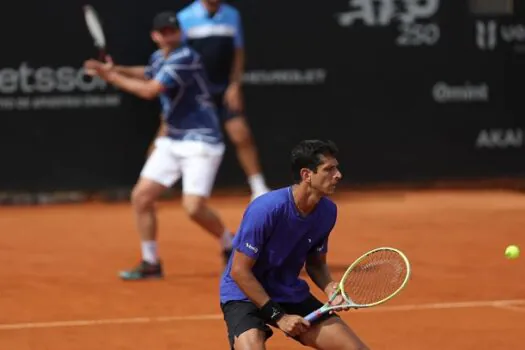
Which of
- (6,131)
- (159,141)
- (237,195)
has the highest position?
(159,141)

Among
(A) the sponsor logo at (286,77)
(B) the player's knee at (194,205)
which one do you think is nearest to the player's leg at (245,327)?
(B) the player's knee at (194,205)

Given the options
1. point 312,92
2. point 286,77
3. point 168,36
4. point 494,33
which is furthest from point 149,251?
point 494,33

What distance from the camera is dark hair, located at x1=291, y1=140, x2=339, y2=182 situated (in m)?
6.14

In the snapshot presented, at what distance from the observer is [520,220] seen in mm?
13766

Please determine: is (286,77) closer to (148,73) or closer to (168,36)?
(148,73)

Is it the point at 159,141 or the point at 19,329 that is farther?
the point at 159,141

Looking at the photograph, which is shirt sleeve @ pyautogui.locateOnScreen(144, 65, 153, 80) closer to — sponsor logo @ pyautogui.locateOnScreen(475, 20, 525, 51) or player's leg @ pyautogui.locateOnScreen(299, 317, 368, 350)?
player's leg @ pyautogui.locateOnScreen(299, 317, 368, 350)

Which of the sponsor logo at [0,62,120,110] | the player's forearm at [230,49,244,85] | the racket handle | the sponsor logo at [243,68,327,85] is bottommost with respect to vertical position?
the sponsor logo at [243,68,327,85]

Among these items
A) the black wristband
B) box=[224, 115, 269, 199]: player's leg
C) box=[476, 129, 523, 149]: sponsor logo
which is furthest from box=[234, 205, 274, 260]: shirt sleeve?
box=[476, 129, 523, 149]: sponsor logo

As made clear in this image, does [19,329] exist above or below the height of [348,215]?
above

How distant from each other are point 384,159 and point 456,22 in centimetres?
181

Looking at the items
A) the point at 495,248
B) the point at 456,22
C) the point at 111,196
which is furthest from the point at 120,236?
the point at 456,22

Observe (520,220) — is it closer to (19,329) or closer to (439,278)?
(439,278)

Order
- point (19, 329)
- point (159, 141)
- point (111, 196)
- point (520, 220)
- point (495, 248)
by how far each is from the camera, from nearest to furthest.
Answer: point (19, 329) → point (159, 141) → point (495, 248) → point (520, 220) → point (111, 196)
